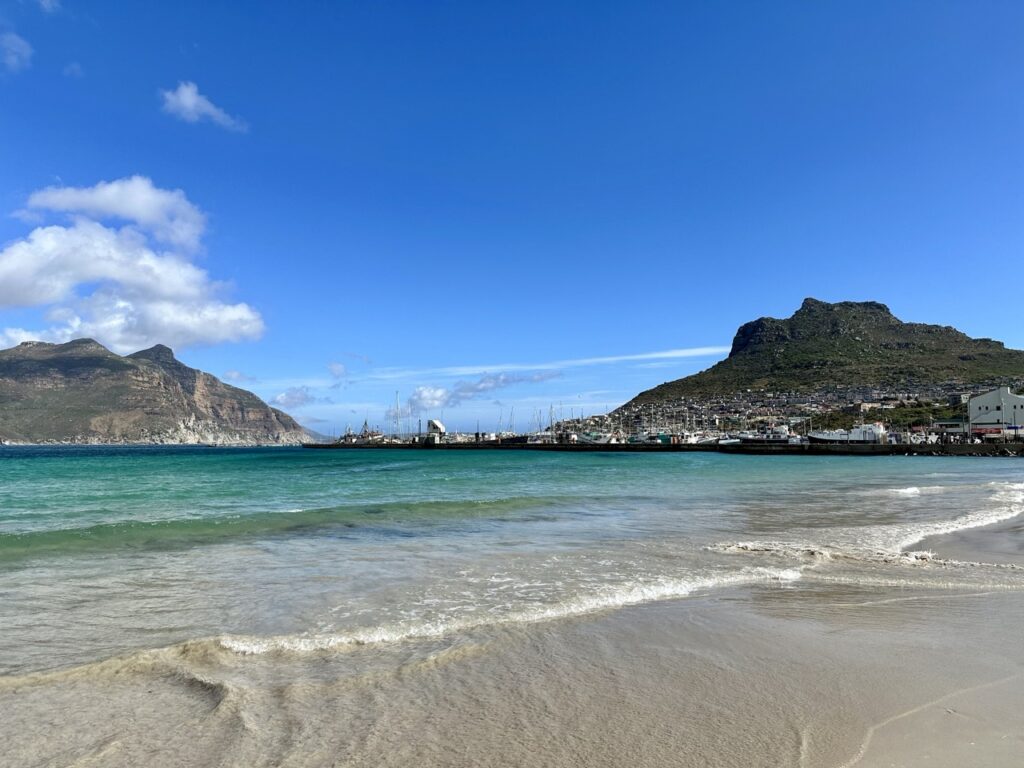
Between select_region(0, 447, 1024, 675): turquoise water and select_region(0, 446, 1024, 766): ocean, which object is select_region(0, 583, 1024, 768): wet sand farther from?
select_region(0, 447, 1024, 675): turquoise water

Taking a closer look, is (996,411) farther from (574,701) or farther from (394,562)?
(574,701)

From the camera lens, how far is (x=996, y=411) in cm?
9600

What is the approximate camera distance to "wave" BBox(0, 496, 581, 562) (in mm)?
12969

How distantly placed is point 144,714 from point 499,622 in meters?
3.54

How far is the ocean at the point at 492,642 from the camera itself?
162 inches

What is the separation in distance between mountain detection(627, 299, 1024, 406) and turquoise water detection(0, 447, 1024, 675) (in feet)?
389

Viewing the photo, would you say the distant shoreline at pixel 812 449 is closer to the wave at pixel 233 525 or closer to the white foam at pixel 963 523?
the white foam at pixel 963 523


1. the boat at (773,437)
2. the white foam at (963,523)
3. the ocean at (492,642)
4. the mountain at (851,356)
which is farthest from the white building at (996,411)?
the ocean at (492,642)

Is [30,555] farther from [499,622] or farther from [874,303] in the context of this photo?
[874,303]

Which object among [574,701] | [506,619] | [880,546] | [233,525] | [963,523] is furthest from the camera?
[233,525]

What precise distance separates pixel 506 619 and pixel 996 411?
115868mm

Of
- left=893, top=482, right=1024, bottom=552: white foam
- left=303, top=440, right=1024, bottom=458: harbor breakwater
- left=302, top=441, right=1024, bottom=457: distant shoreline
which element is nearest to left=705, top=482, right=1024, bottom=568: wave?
left=893, top=482, right=1024, bottom=552: white foam

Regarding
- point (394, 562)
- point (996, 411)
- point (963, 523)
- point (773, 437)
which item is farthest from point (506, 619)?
point (996, 411)

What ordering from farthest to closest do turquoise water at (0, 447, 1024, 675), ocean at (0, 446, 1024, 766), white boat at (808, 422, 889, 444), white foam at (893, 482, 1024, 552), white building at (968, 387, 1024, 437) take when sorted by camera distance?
white building at (968, 387, 1024, 437) → white boat at (808, 422, 889, 444) → white foam at (893, 482, 1024, 552) → turquoise water at (0, 447, 1024, 675) → ocean at (0, 446, 1024, 766)
